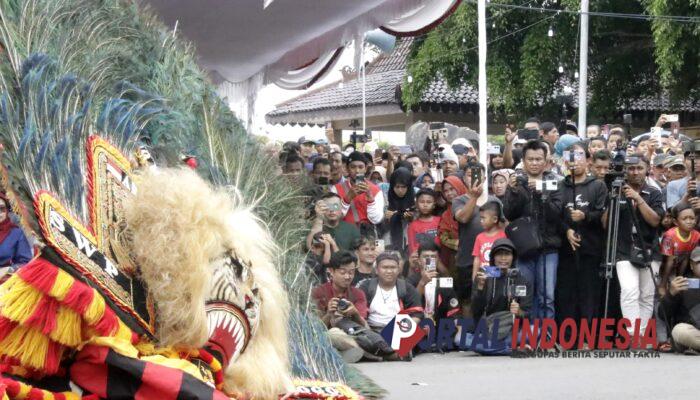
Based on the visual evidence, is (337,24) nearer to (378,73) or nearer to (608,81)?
(608,81)

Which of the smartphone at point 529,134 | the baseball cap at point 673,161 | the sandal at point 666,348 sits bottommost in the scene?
the sandal at point 666,348

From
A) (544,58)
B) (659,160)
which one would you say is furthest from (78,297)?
(544,58)

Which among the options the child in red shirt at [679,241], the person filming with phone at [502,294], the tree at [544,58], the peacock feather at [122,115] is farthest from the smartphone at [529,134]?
the tree at [544,58]

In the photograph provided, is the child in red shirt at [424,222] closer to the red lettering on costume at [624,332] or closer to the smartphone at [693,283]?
the red lettering on costume at [624,332]

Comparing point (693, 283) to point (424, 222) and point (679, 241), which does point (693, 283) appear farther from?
point (424, 222)

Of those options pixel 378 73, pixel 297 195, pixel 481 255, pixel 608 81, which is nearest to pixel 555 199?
pixel 481 255

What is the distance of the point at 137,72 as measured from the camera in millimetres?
3594

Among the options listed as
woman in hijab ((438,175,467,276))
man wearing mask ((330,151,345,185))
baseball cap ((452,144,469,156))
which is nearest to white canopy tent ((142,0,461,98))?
man wearing mask ((330,151,345,185))

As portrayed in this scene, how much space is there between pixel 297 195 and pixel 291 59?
15.8 ft

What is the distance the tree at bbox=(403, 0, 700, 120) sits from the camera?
20547 mm

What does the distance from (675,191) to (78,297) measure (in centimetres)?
775

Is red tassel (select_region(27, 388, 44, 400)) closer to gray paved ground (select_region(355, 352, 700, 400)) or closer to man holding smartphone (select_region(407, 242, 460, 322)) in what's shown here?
gray paved ground (select_region(355, 352, 700, 400))

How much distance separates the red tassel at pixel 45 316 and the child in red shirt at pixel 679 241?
7.10 meters

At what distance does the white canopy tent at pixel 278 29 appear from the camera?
7.17m
